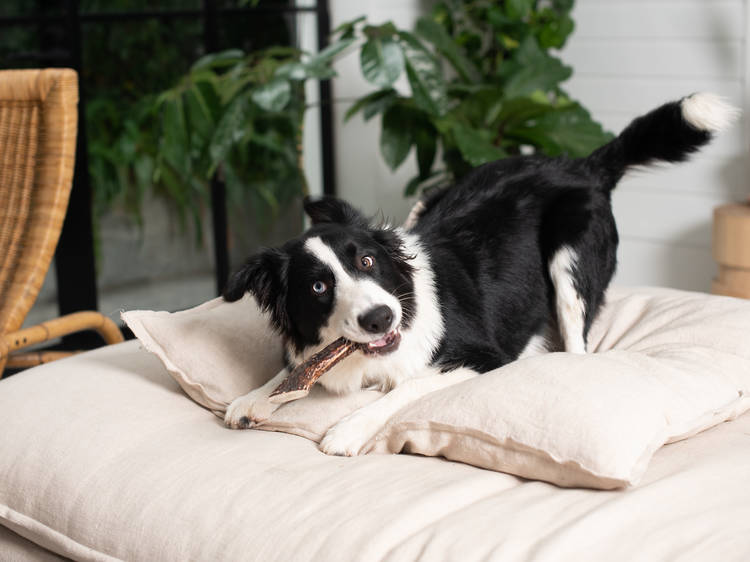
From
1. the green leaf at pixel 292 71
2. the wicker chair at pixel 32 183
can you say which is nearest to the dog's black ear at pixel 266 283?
the wicker chair at pixel 32 183

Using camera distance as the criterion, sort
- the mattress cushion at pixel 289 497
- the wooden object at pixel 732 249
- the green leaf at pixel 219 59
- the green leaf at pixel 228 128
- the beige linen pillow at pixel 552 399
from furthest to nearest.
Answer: the green leaf at pixel 219 59 → the green leaf at pixel 228 128 → the wooden object at pixel 732 249 → the beige linen pillow at pixel 552 399 → the mattress cushion at pixel 289 497

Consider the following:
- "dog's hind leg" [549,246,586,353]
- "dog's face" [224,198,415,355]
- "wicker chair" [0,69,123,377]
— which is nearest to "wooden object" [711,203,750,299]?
"dog's hind leg" [549,246,586,353]

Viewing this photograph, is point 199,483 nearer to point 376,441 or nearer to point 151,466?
point 151,466

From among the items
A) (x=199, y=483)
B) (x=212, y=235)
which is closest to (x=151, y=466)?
(x=199, y=483)

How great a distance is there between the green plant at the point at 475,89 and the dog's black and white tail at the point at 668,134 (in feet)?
2.92

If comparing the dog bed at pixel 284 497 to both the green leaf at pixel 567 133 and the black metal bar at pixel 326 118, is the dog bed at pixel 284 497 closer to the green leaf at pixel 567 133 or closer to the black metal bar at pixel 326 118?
the green leaf at pixel 567 133

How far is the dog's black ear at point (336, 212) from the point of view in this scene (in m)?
1.88

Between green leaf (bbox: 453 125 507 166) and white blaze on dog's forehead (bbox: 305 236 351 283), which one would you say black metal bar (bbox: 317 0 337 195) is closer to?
green leaf (bbox: 453 125 507 166)

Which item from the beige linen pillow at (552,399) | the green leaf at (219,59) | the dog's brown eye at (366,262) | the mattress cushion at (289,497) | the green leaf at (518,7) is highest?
the green leaf at (518,7)

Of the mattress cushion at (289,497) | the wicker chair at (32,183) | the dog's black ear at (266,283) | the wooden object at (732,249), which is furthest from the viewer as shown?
the wooden object at (732,249)

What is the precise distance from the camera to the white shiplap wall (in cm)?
344

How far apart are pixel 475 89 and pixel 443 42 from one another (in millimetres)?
296

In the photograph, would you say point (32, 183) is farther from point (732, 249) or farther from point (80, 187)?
point (732, 249)

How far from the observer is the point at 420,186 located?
3.96 meters
